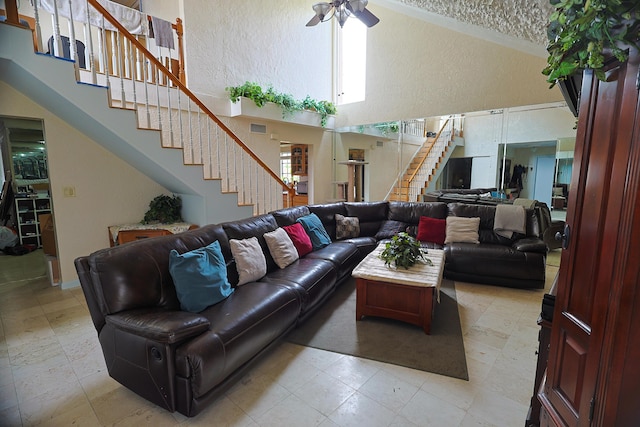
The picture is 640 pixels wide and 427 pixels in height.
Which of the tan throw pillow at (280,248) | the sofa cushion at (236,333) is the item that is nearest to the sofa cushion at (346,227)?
the tan throw pillow at (280,248)

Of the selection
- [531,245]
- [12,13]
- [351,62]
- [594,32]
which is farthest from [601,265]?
[351,62]

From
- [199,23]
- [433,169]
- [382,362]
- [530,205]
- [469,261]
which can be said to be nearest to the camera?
[382,362]

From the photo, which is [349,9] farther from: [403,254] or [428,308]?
[428,308]

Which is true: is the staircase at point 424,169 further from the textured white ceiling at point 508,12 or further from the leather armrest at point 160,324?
the leather armrest at point 160,324

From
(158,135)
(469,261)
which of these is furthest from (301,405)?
(158,135)

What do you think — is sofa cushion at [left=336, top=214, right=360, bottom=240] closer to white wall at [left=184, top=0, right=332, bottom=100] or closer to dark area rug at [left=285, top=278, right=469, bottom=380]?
dark area rug at [left=285, top=278, right=469, bottom=380]

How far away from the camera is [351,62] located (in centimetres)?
700

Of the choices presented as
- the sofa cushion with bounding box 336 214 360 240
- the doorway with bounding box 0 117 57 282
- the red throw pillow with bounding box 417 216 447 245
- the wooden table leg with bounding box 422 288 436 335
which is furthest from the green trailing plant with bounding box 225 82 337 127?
the wooden table leg with bounding box 422 288 436 335

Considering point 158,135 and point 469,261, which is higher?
point 158,135

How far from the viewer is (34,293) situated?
3.46 m

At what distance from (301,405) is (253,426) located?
30 cm

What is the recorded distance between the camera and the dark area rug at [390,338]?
2.21 metres

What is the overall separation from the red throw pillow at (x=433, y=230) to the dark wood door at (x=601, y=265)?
317cm

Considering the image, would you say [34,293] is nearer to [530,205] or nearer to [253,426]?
[253,426]
